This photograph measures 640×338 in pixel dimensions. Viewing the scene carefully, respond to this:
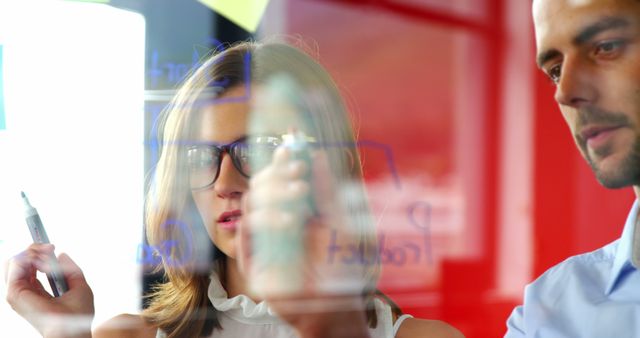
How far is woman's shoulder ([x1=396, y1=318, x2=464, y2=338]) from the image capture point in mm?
1123

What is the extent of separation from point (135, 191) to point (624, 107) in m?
0.77

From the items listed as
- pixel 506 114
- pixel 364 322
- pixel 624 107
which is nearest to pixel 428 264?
pixel 364 322

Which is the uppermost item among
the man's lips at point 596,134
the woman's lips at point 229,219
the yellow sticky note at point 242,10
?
the yellow sticky note at point 242,10

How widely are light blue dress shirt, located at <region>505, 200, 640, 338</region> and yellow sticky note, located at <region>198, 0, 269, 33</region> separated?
26.0 inches

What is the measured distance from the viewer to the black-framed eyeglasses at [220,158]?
3.37 feet

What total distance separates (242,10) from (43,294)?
1.69 feet

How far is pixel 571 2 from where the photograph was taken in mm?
1146

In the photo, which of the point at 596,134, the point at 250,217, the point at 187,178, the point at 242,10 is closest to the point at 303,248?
the point at 250,217

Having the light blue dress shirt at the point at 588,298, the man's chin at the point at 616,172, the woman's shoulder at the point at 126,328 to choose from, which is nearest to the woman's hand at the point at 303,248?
the woman's shoulder at the point at 126,328

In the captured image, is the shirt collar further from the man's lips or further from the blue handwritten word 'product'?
the blue handwritten word 'product'

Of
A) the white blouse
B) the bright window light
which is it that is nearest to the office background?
the bright window light

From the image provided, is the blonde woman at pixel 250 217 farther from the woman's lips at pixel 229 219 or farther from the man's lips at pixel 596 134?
the man's lips at pixel 596 134

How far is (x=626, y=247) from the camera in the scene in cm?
122

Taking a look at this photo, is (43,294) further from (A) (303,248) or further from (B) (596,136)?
(B) (596,136)
